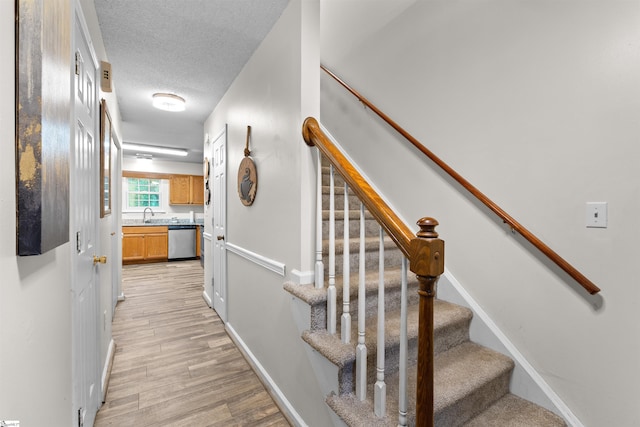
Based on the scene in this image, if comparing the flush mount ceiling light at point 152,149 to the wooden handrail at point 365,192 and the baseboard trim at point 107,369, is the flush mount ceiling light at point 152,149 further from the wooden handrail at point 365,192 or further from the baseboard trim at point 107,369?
the wooden handrail at point 365,192

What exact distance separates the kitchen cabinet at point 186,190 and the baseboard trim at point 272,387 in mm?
5831

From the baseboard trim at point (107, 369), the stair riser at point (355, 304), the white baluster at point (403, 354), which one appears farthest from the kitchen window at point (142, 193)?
the white baluster at point (403, 354)

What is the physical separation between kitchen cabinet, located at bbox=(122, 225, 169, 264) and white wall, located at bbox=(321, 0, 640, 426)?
20.5 ft

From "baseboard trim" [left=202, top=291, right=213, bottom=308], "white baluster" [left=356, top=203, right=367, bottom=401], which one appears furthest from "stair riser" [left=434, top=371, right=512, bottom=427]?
"baseboard trim" [left=202, top=291, right=213, bottom=308]

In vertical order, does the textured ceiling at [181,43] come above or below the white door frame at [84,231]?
above

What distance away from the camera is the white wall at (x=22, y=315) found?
1.93ft

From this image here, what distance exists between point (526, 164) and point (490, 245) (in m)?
0.52

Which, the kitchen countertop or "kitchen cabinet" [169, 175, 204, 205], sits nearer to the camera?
the kitchen countertop

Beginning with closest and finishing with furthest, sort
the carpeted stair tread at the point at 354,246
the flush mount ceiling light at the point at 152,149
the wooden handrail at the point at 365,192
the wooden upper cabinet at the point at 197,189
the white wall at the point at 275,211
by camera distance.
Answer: the wooden handrail at the point at 365,192, the white wall at the point at 275,211, the carpeted stair tread at the point at 354,246, the flush mount ceiling light at the point at 152,149, the wooden upper cabinet at the point at 197,189

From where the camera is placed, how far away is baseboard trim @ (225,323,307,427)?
1.74 m

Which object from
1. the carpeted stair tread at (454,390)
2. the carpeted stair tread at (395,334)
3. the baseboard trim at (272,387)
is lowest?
→ the baseboard trim at (272,387)

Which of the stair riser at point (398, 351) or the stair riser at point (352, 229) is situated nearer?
the stair riser at point (398, 351)

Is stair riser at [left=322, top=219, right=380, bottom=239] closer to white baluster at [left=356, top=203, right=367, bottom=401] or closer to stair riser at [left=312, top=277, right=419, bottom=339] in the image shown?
stair riser at [left=312, top=277, right=419, bottom=339]

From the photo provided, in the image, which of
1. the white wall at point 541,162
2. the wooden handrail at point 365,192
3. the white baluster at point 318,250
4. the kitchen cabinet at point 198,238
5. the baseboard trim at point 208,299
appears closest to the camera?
the wooden handrail at point 365,192
